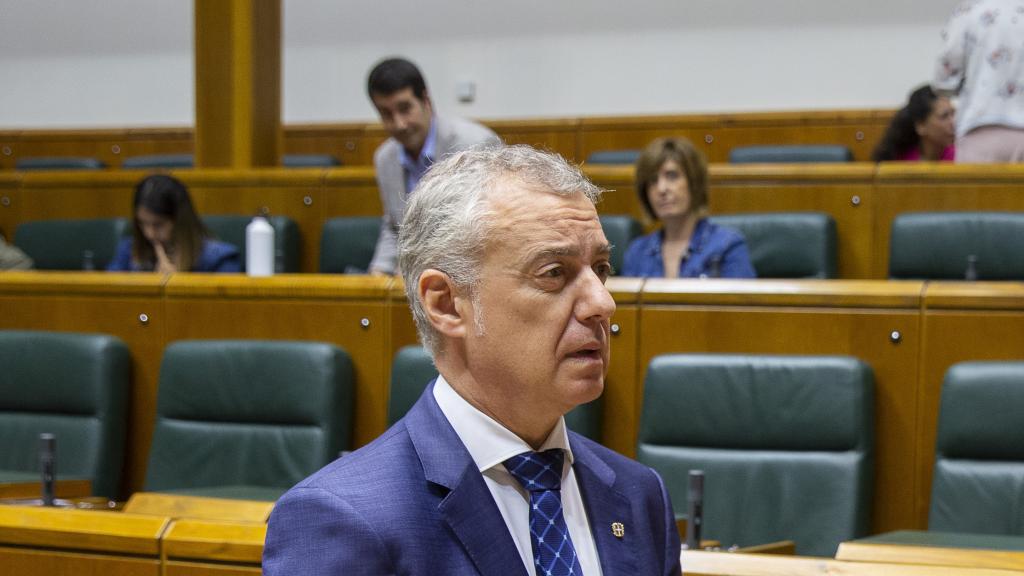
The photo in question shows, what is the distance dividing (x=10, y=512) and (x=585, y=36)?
2420 millimetres

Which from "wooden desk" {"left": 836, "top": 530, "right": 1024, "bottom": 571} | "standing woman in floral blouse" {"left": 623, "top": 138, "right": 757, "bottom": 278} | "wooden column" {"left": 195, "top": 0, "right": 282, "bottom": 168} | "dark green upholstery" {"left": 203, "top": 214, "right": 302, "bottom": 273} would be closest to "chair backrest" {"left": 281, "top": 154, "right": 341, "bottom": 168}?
"wooden column" {"left": 195, "top": 0, "right": 282, "bottom": 168}

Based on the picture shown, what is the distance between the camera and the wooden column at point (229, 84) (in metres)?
1.95

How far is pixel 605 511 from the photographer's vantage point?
0.48m

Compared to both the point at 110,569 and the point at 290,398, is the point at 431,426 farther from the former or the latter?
the point at 290,398

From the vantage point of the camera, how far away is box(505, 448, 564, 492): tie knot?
46cm

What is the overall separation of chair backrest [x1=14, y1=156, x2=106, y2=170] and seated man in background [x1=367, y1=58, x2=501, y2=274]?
1311mm

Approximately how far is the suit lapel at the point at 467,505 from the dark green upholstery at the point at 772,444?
56 cm

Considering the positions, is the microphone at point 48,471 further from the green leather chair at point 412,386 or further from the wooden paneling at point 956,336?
the wooden paneling at point 956,336

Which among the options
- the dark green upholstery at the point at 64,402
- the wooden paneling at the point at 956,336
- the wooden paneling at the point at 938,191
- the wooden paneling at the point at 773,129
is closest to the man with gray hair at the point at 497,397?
the wooden paneling at the point at 956,336

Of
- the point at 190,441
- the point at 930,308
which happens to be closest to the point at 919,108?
the point at 930,308

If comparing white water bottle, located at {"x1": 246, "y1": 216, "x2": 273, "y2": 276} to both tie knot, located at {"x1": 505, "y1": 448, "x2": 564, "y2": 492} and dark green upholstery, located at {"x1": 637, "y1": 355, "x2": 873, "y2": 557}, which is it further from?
tie knot, located at {"x1": 505, "y1": 448, "x2": 564, "y2": 492}

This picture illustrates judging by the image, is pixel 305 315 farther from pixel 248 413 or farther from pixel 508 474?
pixel 508 474

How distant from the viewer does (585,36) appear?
300cm

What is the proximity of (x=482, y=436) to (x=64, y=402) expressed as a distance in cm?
82
